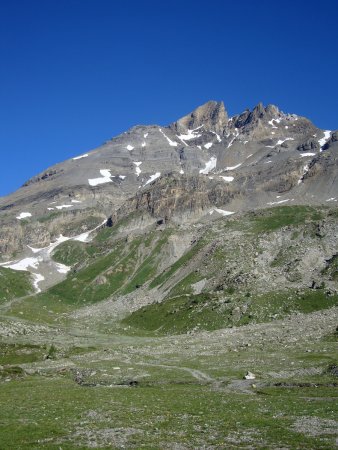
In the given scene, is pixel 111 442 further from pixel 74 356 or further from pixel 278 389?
pixel 74 356

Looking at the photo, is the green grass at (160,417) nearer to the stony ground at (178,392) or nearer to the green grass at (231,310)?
the stony ground at (178,392)

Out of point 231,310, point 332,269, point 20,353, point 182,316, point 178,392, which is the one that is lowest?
point 178,392

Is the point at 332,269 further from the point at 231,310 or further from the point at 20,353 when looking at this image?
the point at 20,353

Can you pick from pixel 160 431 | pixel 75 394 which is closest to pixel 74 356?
pixel 75 394

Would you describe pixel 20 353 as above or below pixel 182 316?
below

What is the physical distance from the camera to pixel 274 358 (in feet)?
280

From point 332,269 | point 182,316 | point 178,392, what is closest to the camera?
point 178,392

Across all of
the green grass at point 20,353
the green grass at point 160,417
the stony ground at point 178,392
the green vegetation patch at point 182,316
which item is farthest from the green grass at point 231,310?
the green grass at point 160,417

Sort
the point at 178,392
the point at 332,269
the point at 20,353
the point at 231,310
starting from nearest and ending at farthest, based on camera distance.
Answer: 1. the point at 178,392
2. the point at 20,353
3. the point at 231,310
4. the point at 332,269

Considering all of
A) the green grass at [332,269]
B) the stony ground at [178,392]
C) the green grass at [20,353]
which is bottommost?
the stony ground at [178,392]

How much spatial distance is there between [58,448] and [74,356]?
79.1m

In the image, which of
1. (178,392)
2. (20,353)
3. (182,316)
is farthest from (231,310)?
(178,392)

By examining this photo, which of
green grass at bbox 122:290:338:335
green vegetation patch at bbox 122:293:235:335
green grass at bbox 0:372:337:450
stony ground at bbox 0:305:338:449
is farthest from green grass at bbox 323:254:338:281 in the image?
green grass at bbox 0:372:337:450

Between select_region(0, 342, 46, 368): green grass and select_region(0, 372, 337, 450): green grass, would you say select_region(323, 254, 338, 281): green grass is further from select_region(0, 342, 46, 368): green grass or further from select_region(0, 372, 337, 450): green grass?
select_region(0, 372, 337, 450): green grass
